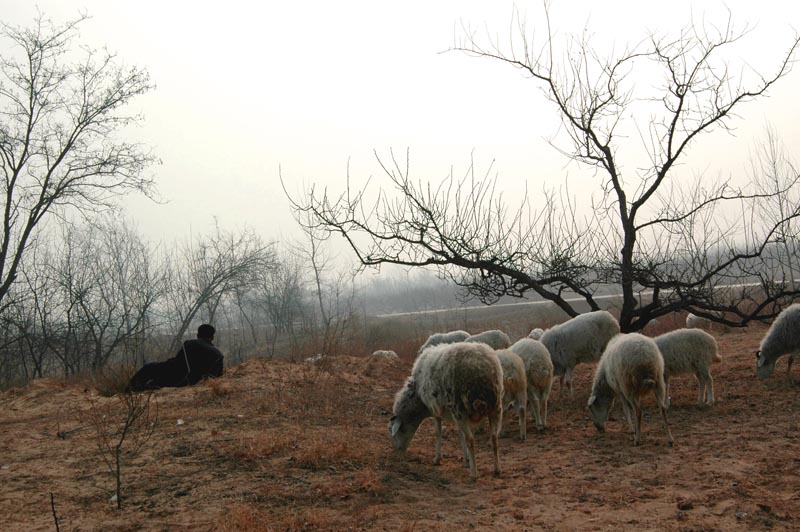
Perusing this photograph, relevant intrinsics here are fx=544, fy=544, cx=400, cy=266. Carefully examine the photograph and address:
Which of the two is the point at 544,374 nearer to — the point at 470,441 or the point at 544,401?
the point at 544,401

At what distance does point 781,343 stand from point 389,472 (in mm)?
7482

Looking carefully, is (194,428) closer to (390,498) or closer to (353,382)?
(390,498)

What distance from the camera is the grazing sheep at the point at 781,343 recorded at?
363 inches

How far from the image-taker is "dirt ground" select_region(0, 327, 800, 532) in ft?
14.7

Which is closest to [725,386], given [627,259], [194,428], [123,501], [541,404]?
[627,259]

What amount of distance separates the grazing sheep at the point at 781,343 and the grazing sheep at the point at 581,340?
2441 mm

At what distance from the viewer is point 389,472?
5.89 metres

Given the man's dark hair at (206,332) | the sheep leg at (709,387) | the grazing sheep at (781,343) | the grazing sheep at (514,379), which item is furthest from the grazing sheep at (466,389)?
the man's dark hair at (206,332)

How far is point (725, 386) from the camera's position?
9477 mm

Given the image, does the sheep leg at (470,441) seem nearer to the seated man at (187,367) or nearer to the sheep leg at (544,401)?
the sheep leg at (544,401)

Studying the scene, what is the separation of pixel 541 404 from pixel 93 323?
690 inches

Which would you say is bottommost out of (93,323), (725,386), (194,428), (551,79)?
(725,386)

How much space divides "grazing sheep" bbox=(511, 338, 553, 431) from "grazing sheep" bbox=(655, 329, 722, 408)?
183 cm

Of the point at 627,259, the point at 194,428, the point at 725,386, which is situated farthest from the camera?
the point at 627,259
